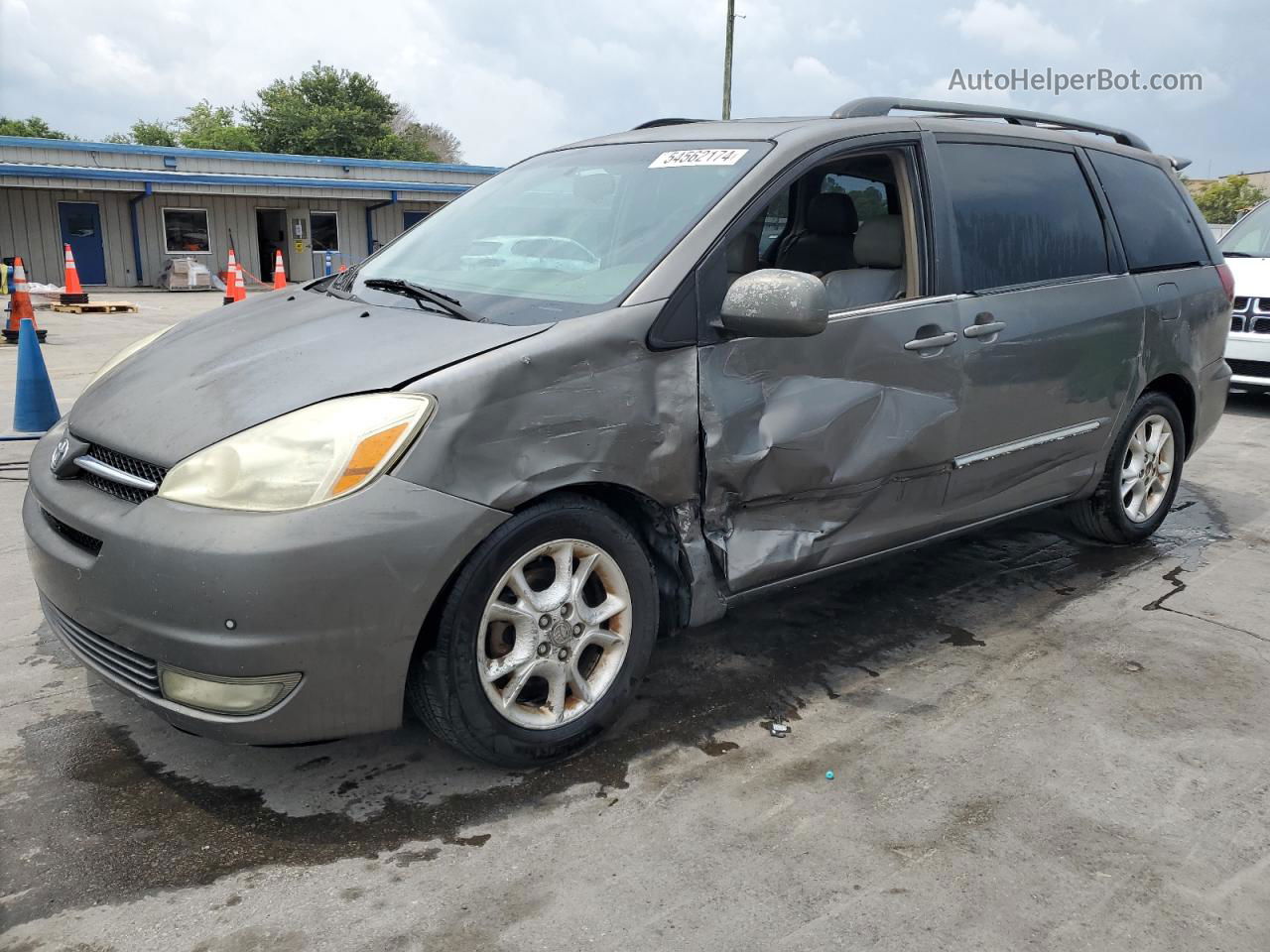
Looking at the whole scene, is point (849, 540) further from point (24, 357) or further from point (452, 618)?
point (24, 357)

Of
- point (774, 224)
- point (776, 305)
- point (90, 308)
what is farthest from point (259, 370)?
point (90, 308)

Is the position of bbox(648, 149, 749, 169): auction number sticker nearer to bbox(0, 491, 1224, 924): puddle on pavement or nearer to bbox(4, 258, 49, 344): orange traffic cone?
bbox(0, 491, 1224, 924): puddle on pavement

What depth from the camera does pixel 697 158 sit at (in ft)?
11.0

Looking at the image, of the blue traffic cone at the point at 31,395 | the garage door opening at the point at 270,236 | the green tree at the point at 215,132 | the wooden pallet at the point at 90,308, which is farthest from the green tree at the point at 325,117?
the blue traffic cone at the point at 31,395

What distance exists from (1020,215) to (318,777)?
10.3 ft

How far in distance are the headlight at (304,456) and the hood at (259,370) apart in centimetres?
5

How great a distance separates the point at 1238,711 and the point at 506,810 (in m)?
2.30

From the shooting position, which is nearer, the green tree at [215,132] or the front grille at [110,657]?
the front grille at [110,657]

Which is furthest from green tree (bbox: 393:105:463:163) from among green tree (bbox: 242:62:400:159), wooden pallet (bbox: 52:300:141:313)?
wooden pallet (bbox: 52:300:141:313)

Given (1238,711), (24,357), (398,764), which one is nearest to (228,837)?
(398,764)

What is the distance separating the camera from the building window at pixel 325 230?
29.5m

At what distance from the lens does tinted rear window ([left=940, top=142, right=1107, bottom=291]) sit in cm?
371

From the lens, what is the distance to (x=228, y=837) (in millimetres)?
2465

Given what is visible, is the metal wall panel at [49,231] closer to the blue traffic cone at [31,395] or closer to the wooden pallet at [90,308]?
the wooden pallet at [90,308]
